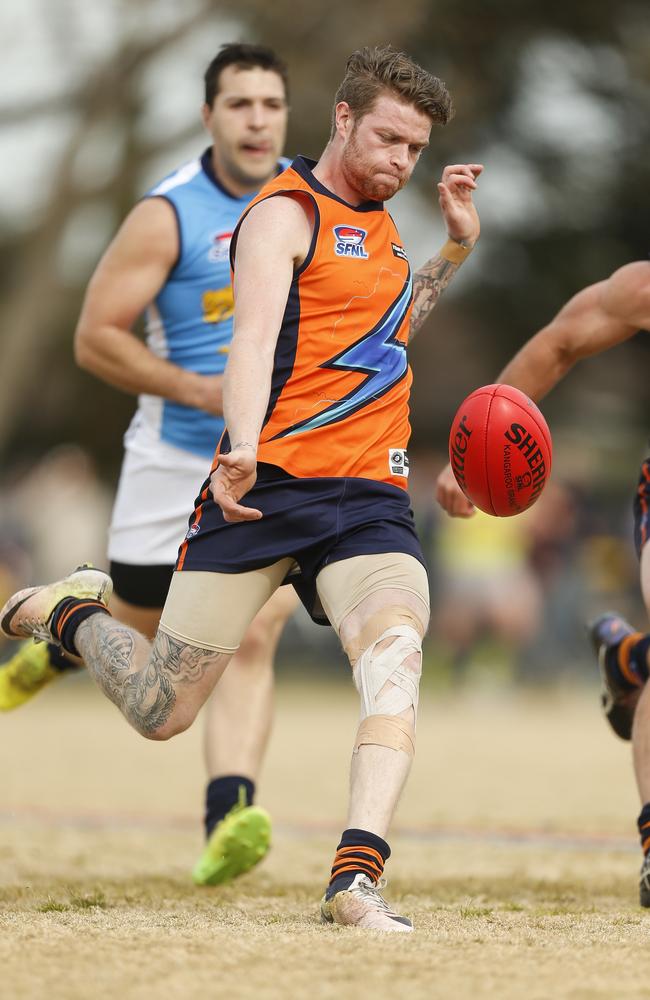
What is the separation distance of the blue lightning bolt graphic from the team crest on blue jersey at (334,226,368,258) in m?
0.20

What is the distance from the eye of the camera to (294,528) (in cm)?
479

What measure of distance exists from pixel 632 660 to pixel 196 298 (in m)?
2.24

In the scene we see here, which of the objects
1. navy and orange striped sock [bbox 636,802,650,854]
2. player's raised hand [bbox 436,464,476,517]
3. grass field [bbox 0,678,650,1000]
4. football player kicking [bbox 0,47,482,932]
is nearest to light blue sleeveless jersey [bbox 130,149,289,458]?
player's raised hand [bbox 436,464,476,517]

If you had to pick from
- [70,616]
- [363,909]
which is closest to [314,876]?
[70,616]

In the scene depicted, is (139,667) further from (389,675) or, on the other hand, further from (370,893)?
(370,893)

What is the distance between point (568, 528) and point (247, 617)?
14.7m

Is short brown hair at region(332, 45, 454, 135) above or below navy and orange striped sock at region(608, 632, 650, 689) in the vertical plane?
above

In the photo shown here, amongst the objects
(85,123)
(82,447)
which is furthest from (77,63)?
(82,447)

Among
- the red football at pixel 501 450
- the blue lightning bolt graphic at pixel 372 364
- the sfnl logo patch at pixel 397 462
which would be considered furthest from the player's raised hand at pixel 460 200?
the sfnl logo patch at pixel 397 462

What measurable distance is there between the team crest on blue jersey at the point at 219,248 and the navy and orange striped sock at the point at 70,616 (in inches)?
64.2

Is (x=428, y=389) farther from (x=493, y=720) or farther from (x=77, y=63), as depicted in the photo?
(x=493, y=720)

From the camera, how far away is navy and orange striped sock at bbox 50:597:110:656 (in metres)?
5.33

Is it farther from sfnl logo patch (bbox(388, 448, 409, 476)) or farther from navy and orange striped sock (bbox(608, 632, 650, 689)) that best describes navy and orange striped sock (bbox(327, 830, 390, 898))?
navy and orange striped sock (bbox(608, 632, 650, 689))

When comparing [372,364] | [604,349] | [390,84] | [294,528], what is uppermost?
[390,84]
